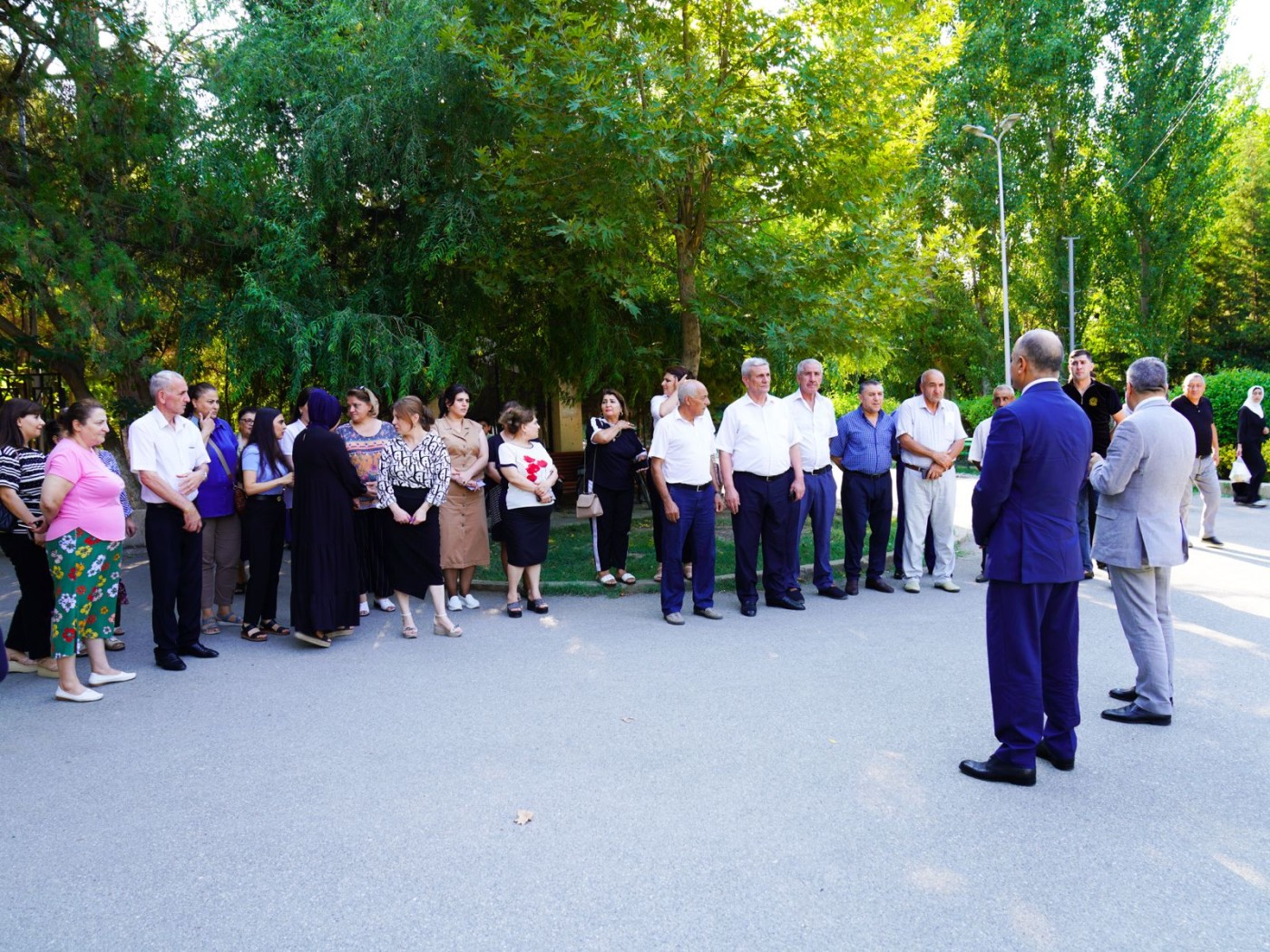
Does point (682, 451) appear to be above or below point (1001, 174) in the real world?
below

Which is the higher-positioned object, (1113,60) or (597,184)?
(1113,60)

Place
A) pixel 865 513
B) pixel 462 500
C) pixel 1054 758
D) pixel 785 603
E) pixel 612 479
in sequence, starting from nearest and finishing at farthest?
pixel 1054 758
pixel 785 603
pixel 462 500
pixel 865 513
pixel 612 479

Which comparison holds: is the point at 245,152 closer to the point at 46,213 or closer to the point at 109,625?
the point at 46,213

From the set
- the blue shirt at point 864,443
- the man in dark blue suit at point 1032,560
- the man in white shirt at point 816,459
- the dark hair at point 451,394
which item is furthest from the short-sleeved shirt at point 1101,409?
the dark hair at point 451,394

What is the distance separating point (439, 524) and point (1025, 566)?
518 centimetres

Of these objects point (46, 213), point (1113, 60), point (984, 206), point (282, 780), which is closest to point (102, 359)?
point (46, 213)

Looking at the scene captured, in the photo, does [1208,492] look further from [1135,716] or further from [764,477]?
[1135,716]

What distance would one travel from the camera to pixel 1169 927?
9.53 ft

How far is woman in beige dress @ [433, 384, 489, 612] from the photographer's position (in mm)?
8102

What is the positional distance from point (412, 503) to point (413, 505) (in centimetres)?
2

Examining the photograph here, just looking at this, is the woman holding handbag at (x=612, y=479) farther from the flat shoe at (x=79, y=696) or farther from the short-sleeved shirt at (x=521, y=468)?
the flat shoe at (x=79, y=696)

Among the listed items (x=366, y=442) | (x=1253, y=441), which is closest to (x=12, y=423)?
(x=366, y=442)

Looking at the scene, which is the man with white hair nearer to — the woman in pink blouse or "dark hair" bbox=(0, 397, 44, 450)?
the woman in pink blouse

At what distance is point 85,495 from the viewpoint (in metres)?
5.62
